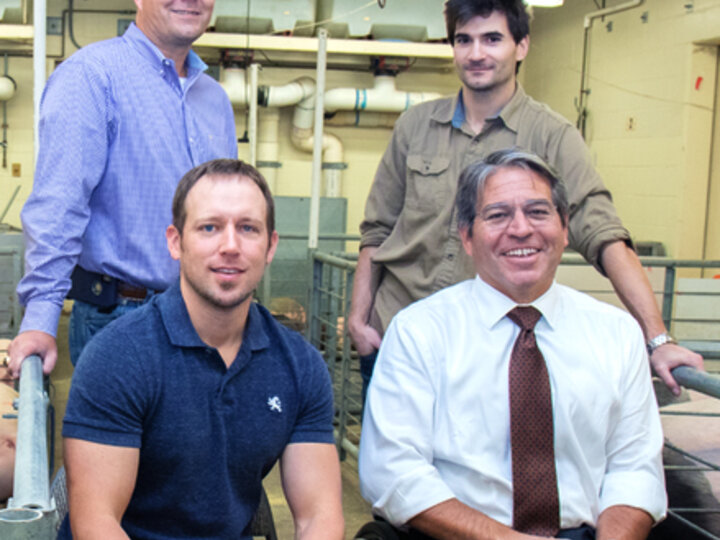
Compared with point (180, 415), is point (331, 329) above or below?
below

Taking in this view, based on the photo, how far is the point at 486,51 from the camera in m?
1.83

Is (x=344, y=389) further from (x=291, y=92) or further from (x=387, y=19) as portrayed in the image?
(x=387, y=19)

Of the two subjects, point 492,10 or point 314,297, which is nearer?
point 492,10

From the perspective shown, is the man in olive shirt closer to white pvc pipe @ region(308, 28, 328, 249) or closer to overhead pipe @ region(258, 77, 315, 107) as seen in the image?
white pvc pipe @ region(308, 28, 328, 249)

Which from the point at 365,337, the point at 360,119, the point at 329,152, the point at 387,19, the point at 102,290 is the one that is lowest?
the point at 365,337

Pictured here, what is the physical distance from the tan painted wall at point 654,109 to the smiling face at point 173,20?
449 cm

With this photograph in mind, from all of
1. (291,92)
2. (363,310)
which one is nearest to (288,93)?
(291,92)

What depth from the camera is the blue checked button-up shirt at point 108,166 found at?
1491mm

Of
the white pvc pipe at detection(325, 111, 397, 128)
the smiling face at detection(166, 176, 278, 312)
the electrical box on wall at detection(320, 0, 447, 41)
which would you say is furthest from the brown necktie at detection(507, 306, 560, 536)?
the white pvc pipe at detection(325, 111, 397, 128)

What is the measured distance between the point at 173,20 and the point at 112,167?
1.07 ft

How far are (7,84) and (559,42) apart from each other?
4.80 m

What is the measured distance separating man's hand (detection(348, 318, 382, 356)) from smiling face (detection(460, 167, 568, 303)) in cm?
51

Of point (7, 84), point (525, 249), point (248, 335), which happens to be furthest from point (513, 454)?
point (7, 84)

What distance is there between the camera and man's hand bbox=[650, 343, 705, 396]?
5.11ft
